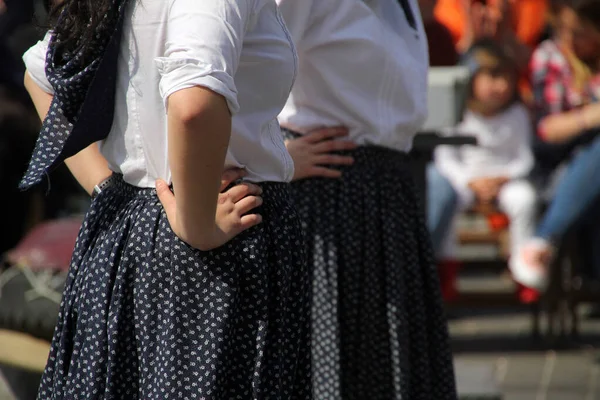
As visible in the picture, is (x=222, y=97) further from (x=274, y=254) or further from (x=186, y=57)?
(x=274, y=254)

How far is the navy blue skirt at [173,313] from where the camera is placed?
5.97ft

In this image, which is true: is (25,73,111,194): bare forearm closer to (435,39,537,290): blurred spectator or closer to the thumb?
the thumb

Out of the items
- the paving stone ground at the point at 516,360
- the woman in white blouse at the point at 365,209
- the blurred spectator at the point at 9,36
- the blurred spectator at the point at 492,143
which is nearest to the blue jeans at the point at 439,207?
the blurred spectator at the point at 492,143

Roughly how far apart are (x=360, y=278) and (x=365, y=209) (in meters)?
0.17

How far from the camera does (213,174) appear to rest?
5.72ft

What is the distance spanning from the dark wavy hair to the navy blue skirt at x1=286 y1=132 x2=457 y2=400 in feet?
2.84

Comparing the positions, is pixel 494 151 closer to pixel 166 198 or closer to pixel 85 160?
pixel 85 160

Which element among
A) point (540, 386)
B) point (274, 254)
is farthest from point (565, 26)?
point (274, 254)

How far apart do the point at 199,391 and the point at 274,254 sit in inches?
11.0

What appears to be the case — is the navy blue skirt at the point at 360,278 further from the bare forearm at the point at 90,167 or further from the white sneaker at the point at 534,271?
the white sneaker at the point at 534,271

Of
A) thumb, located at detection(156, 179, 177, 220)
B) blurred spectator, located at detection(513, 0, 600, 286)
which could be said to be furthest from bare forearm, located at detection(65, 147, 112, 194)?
blurred spectator, located at detection(513, 0, 600, 286)

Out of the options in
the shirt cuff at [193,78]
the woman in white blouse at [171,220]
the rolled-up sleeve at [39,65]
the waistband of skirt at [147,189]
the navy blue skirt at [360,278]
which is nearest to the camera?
the shirt cuff at [193,78]

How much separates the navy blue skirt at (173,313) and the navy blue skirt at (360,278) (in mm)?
622

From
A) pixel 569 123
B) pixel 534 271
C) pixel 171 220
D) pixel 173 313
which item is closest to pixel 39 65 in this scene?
pixel 171 220
